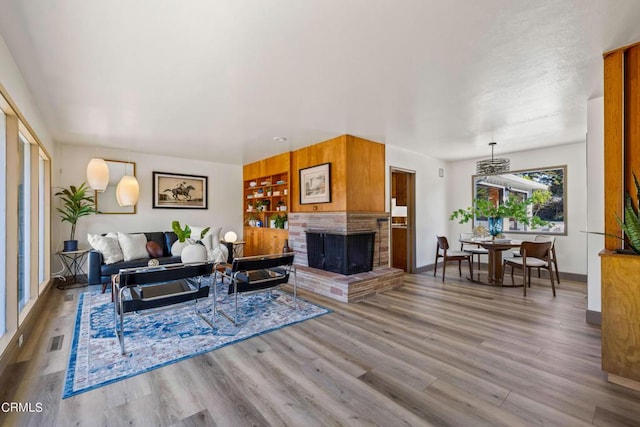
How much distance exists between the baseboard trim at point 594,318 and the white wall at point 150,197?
6.51 metres

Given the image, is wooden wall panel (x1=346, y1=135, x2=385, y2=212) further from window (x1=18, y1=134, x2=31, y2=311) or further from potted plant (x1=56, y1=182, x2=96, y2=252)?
potted plant (x1=56, y1=182, x2=96, y2=252)

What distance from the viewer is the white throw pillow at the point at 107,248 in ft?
15.4

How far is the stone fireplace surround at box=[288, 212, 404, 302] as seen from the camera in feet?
13.5

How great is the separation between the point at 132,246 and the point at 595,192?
256 inches

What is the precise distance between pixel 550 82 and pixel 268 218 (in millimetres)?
5328

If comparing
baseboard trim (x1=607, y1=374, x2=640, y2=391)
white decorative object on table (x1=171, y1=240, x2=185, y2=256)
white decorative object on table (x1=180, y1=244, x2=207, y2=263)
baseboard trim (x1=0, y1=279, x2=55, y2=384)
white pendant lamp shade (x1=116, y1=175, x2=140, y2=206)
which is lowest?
baseboard trim (x1=607, y1=374, x2=640, y2=391)

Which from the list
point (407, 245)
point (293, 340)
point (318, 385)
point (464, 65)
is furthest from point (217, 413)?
point (407, 245)

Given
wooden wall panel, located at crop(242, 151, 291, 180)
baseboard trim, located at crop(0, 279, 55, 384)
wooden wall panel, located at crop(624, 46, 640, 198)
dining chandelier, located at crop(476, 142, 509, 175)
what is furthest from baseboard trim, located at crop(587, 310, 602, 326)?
baseboard trim, located at crop(0, 279, 55, 384)

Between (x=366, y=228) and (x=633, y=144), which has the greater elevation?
(x=633, y=144)

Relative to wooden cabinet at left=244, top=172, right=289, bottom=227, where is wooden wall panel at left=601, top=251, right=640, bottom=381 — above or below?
below

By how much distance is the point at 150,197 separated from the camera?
5.99 metres

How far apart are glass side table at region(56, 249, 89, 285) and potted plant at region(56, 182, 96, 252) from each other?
222 millimetres

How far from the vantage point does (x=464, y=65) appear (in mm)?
2461

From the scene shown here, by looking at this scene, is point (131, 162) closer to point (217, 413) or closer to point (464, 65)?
point (217, 413)
